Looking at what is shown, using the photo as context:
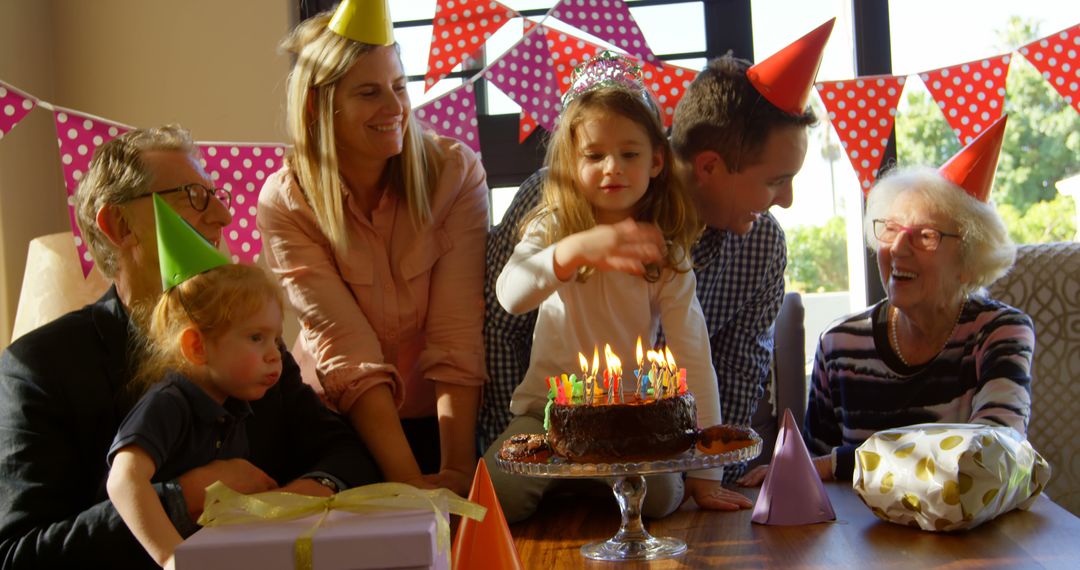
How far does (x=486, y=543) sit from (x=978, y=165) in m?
1.47

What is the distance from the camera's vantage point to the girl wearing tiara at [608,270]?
1.91 meters

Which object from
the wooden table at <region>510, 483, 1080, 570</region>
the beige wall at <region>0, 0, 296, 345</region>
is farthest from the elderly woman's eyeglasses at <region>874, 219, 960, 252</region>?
the beige wall at <region>0, 0, 296, 345</region>

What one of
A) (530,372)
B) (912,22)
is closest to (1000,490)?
(530,372)

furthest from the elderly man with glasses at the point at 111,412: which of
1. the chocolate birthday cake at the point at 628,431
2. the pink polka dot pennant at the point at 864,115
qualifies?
the pink polka dot pennant at the point at 864,115

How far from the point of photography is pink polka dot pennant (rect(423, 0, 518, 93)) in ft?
9.50

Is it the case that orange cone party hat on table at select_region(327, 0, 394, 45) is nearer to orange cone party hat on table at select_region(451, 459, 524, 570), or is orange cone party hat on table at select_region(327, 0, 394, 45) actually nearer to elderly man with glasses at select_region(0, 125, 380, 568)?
elderly man with glasses at select_region(0, 125, 380, 568)

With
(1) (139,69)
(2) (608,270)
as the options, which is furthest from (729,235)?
(1) (139,69)

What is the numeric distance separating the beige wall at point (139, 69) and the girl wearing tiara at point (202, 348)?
5.68 ft

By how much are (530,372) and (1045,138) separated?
3.74 meters

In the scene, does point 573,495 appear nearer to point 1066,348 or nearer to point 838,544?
point 838,544

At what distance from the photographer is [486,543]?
4.13 feet

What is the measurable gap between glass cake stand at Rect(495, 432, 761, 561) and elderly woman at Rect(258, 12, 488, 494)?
0.58m

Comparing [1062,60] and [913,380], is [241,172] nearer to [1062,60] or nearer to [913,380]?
[913,380]

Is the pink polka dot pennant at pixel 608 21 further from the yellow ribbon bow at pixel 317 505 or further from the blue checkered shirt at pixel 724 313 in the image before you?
the yellow ribbon bow at pixel 317 505
